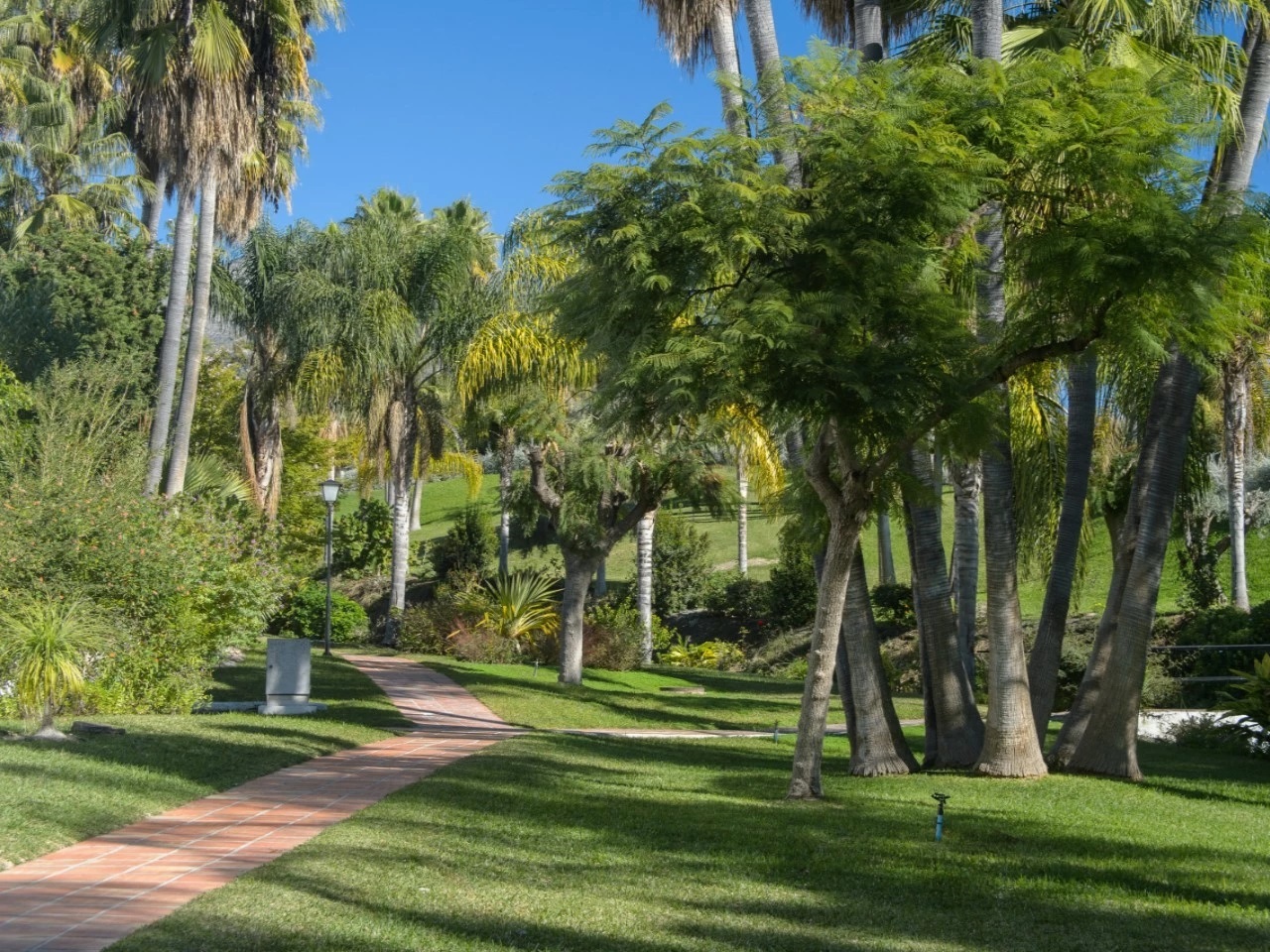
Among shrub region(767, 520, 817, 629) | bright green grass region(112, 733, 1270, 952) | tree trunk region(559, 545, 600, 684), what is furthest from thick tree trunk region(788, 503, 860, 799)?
shrub region(767, 520, 817, 629)

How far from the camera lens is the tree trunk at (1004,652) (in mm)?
12906

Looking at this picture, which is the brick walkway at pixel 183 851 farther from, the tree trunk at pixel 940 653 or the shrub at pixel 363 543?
the shrub at pixel 363 543

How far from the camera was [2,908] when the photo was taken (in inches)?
254

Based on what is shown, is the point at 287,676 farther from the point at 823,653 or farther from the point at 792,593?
the point at 792,593

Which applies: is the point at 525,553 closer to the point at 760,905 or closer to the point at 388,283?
the point at 388,283

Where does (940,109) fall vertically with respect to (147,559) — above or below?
above

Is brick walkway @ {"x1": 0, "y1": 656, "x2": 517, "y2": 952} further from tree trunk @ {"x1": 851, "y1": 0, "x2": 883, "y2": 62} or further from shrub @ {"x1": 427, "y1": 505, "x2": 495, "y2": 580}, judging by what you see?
shrub @ {"x1": 427, "y1": 505, "x2": 495, "y2": 580}

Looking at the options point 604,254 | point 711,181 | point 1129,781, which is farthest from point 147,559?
point 1129,781

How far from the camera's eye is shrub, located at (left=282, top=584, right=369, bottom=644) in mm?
31250

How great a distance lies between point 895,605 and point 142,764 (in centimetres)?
2135

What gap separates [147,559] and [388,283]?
1375cm

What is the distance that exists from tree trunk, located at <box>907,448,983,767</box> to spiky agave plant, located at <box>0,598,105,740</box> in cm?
853

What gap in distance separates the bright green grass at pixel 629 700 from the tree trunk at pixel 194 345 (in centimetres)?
624

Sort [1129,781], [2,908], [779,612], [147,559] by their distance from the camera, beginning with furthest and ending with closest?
[779,612]
[147,559]
[1129,781]
[2,908]
